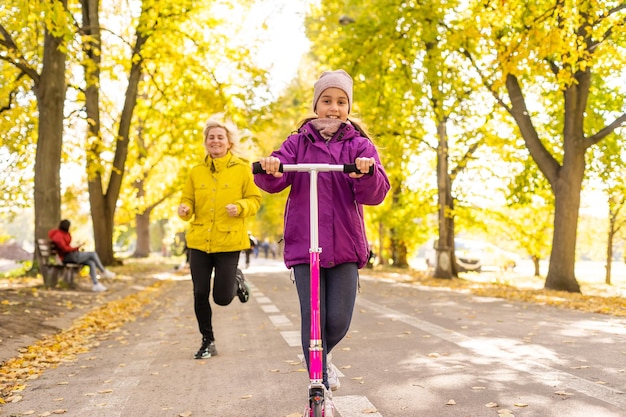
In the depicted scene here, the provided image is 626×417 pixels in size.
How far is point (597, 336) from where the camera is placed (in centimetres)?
766

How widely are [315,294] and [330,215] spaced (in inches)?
20.6

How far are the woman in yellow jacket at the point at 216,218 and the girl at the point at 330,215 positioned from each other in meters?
2.34

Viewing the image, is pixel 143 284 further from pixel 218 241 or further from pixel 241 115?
pixel 218 241

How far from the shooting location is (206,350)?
22.4ft

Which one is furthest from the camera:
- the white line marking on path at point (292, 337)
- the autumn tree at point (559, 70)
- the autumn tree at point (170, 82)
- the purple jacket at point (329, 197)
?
the autumn tree at point (170, 82)

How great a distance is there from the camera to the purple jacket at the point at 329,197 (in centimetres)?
409

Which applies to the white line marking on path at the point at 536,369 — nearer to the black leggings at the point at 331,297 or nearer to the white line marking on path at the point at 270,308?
the black leggings at the point at 331,297

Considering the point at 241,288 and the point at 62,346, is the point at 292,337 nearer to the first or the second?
the point at 241,288

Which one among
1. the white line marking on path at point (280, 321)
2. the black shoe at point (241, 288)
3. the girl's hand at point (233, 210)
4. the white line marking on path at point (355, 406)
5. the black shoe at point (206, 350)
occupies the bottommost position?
the white line marking on path at point (280, 321)

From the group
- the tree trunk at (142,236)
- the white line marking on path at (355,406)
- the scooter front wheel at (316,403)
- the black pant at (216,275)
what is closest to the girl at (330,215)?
the white line marking on path at (355,406)

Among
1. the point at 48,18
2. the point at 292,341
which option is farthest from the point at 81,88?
the point at 292,341

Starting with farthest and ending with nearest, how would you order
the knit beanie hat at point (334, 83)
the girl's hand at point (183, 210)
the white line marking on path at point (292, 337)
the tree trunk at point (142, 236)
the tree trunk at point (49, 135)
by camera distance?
the tree trunk at point (142, 236), the tree trunk at point (49, 135), the white line marking on path at point (292, 337), the girl's hand at point (183, 210), the knit beanie hat at point (334, 83)

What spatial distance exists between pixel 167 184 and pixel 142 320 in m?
29.4

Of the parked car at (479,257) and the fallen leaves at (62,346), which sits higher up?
the fallen leaves at (62,346)
